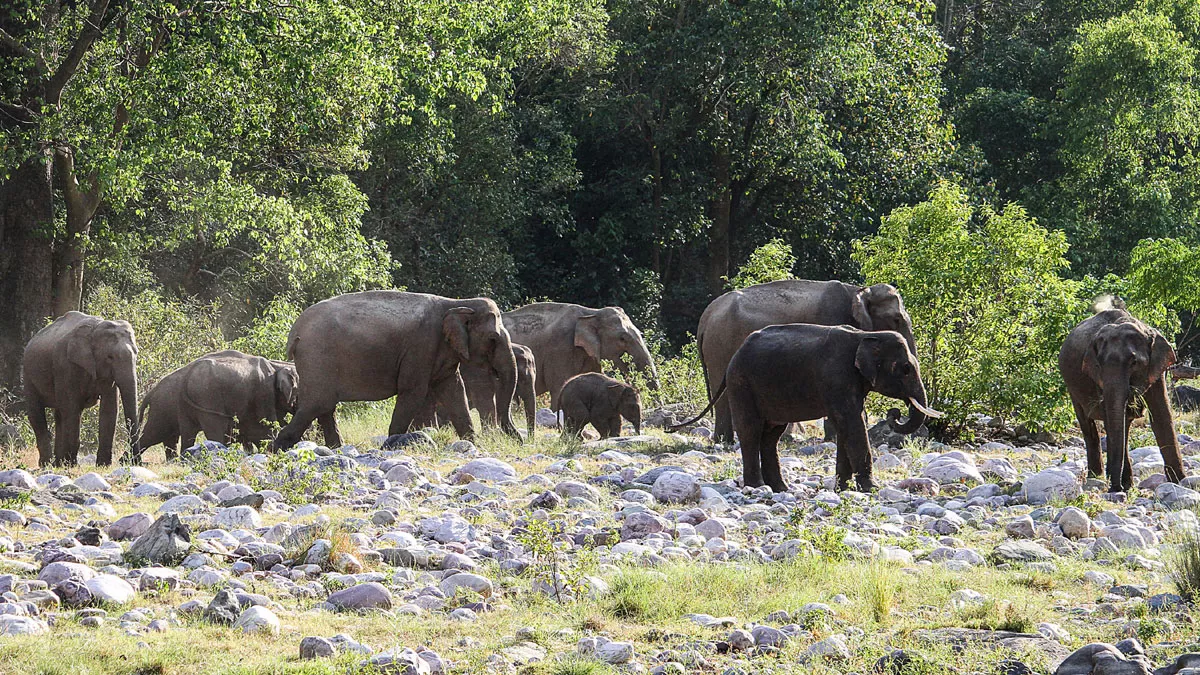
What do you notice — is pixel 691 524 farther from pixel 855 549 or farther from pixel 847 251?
pixel 847 251

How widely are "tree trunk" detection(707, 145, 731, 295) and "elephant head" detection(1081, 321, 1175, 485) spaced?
23839mm

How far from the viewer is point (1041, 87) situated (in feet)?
129

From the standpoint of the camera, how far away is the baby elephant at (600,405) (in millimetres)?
17828

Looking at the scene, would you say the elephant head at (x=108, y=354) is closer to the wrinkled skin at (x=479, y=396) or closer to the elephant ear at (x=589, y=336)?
the wrinkled skin at (x=479, y=396)

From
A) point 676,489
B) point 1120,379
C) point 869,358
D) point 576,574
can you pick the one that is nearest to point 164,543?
point 576,574

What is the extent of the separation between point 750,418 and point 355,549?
4.34 metres

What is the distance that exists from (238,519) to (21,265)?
11.5 m

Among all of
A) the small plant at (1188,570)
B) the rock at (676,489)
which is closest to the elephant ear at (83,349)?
the rock at (676,489)

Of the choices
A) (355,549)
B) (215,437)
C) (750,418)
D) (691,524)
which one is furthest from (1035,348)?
(355,549)

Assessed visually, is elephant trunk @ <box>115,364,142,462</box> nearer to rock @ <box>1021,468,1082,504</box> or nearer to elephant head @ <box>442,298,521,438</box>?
elephant head @ <box>442,298,521,438</box>

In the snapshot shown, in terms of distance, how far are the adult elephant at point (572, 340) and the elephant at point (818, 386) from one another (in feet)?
30.8

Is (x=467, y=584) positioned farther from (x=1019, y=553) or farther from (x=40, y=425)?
(x=40, y=425)

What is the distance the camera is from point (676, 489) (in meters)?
10.7

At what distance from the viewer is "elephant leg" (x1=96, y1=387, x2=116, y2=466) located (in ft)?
48.5
